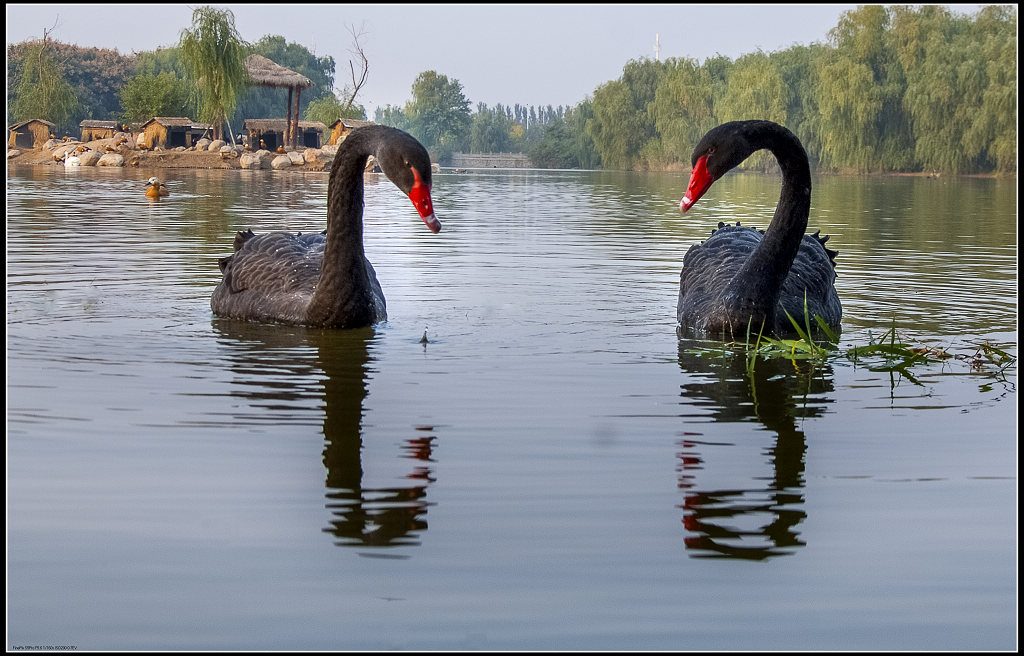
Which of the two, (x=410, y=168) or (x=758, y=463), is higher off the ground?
(x=410, y=168)

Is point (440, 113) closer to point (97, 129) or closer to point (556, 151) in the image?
point (556, 151)

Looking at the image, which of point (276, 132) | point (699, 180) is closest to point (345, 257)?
point (699, 180)

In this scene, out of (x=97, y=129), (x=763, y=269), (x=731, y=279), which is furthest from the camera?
(x=97, y=129)

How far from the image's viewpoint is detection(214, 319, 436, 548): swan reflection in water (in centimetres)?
347

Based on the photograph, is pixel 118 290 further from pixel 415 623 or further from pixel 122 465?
pixel 415 623

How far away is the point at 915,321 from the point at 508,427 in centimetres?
398

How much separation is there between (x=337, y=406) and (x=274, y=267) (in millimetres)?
2872

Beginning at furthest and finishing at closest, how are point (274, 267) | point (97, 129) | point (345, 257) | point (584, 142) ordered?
point (584, 142)
point (97, 129)
point (274, 267)
point (345, 257)

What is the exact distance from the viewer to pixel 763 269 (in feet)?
23.1

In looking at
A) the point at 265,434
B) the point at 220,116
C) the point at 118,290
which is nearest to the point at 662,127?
the point at 220,116

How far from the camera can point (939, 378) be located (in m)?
5.83

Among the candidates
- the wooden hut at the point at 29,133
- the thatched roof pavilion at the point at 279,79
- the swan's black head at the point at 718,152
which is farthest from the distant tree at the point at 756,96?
the swan's black head at the point at 718,152

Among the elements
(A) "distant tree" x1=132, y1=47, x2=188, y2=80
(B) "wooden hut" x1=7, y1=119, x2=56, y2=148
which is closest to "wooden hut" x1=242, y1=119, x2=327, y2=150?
(B) "wooden hut" x1=7, y1=119, x2=56, y2=148

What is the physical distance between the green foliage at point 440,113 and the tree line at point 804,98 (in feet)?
80.8
